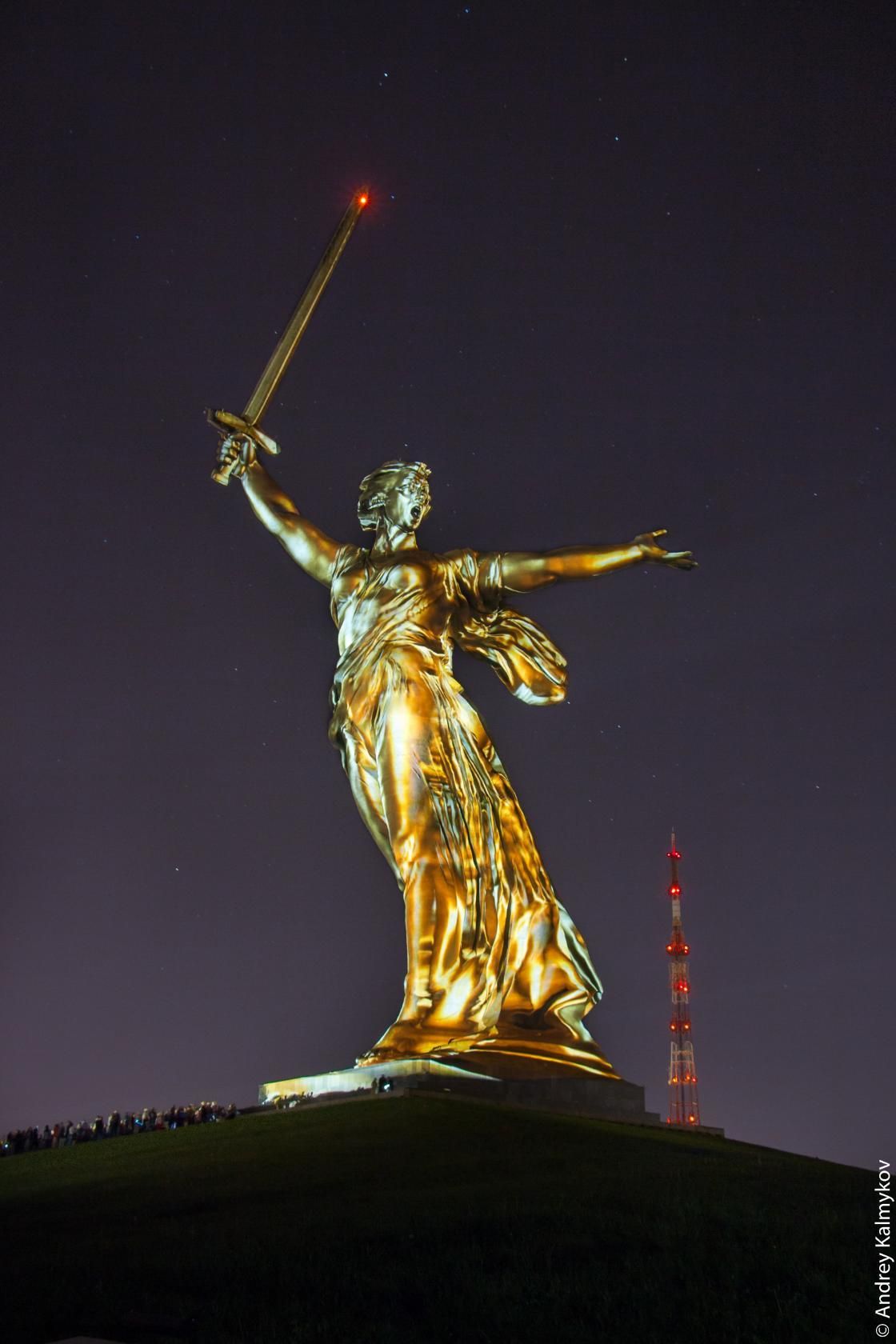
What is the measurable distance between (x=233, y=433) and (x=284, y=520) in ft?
3.97

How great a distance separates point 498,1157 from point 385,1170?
916 millimetres

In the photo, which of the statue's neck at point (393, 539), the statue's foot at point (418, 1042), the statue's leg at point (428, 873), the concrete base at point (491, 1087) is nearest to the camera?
the concrete base at point (491, 1087)

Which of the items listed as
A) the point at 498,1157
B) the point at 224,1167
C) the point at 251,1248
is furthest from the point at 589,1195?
the point at 224,1167

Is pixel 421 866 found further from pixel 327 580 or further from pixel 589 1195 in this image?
pixel 589 1195

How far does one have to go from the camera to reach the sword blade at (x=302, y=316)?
14852mm

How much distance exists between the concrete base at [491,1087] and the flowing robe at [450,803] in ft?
1.26

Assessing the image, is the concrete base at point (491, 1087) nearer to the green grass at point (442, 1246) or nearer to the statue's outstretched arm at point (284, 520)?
the green grass at point (442, 1246)

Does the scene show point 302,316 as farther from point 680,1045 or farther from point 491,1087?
point 680,1045

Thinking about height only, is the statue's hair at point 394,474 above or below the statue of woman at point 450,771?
above

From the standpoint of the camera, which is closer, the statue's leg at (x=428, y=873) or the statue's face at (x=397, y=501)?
the statue's leg at (x=428, y=873)

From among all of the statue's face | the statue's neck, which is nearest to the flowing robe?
the statue's neck

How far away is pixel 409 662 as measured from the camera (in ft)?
45.7

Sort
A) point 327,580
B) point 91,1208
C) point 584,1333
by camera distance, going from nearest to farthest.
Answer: point 584,1333 < point 91,1208 < point 327,580

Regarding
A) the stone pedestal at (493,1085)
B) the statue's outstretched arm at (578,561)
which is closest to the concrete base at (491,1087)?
the stone pedestal at (493,1085)
